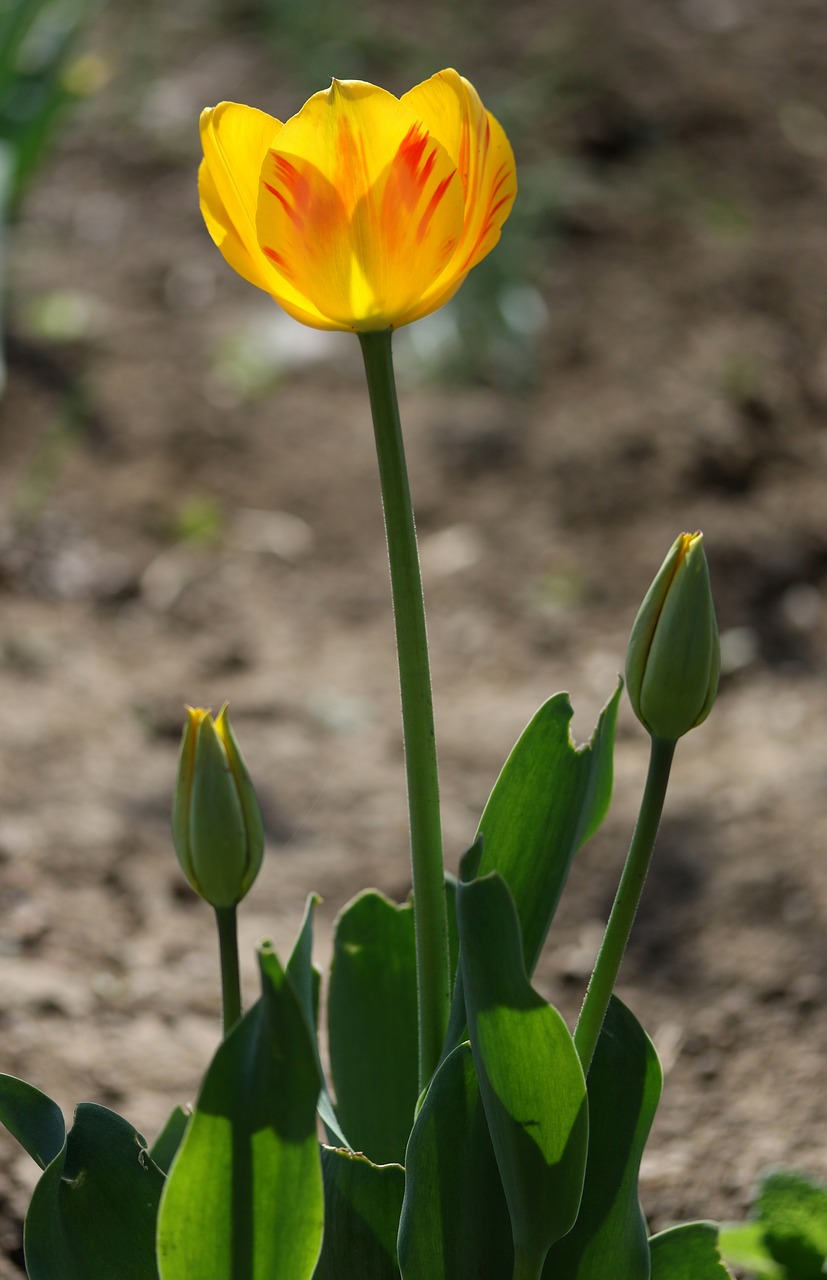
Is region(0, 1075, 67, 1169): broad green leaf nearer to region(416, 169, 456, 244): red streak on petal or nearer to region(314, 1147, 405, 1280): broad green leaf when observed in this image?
region(314, 1147, 405, 1280): broad green leaf

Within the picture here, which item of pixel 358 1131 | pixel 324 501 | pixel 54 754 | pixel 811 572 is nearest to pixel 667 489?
pixel 811 572

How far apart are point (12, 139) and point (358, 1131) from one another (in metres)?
2.53

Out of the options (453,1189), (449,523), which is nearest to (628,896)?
(453,1189)

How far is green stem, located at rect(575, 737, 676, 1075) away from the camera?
827 mm

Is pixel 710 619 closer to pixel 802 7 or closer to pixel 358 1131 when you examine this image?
pixel 358 1131

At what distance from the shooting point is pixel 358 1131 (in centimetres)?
106

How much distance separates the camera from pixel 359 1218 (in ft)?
3.01

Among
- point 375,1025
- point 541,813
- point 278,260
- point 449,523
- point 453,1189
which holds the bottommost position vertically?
point 453,1189

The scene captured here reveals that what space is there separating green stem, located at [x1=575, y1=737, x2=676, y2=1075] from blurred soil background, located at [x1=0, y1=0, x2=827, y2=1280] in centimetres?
59

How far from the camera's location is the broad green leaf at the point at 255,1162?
73 cm

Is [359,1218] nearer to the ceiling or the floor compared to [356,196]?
nearer to the floor

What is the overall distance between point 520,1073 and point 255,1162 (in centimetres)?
17

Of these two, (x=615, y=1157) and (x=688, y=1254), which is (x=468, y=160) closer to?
(x=615, y=1157)

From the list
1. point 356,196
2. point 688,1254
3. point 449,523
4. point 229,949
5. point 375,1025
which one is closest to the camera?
point 356,196
